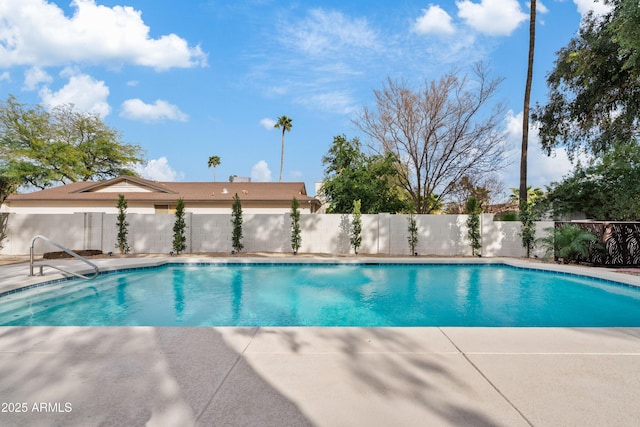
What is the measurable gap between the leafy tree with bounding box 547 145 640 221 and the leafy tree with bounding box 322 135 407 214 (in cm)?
683

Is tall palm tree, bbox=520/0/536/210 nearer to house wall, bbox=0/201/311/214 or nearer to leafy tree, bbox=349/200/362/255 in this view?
leafy tree, bbox=349/200/362/255

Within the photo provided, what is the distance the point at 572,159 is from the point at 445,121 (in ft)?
20.3

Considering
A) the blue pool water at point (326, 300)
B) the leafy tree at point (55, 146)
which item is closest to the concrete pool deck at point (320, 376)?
the blue pool water at point (326, 300)

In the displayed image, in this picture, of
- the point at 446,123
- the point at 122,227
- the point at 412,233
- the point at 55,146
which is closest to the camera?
the point at 122,227

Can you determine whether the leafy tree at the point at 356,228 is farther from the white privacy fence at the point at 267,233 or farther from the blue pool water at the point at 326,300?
the blue pool water at the point at 326,300

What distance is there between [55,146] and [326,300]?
93.3 feet

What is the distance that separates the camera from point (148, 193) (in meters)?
20.4

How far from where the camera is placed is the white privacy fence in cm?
1281

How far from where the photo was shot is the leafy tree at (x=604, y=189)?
43.0 feet

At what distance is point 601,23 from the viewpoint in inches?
545

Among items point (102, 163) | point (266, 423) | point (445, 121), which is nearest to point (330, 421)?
point (266, 423)

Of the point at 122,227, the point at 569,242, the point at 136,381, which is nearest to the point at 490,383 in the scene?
the point at 136,381

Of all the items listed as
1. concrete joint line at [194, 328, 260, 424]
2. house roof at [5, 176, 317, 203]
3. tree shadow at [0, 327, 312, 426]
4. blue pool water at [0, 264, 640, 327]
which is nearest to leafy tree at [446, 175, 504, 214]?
blue pool water at [0, 264, 640, 327]

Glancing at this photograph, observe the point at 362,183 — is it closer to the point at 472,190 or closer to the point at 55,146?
the point at 472,190
